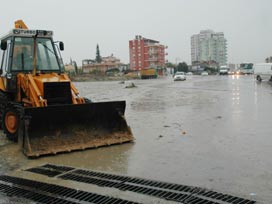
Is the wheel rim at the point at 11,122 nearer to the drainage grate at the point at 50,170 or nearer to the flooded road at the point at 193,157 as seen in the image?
the flooded road at the point at 193,157

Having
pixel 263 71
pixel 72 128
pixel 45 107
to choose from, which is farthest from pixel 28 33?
pixel 263 71

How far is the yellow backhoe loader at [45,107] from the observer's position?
7.86m

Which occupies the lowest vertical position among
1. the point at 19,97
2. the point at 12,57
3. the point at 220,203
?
the point at 220,203

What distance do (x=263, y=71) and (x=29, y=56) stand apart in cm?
3655

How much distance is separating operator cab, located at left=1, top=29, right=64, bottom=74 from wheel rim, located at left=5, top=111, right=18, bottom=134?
1.34m

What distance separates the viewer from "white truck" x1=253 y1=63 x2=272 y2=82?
4019 cm

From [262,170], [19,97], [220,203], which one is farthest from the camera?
[19,97]

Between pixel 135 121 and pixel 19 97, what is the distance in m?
4.67

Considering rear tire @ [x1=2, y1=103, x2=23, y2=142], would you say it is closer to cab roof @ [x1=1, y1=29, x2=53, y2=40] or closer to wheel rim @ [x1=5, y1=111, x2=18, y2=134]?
wheel rim @ [x1=5, y1=111, x2=18, y2=134]

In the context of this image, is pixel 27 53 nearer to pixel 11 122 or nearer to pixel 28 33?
pixel 28 33

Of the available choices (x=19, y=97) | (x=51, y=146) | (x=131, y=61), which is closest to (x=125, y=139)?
(x=51, y=146)

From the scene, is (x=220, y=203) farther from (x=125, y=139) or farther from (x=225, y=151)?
(x=125, y=139)

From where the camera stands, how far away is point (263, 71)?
41.2 meters

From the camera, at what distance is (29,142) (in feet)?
25.2
